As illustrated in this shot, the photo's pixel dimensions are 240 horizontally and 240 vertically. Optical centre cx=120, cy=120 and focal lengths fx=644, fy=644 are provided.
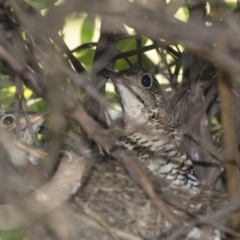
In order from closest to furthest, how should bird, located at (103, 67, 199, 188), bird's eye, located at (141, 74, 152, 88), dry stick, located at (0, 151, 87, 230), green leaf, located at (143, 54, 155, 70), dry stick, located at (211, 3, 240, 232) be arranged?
dry stick, located at (0, 151, 87, 230) → dry stick, located at (211, 3, 240, 232) → bird, located at (103, 67, 199, 188) → bird's eye, located at (141, 74, 152, 88) → green leaf, located at (143, 54, 155, 70)

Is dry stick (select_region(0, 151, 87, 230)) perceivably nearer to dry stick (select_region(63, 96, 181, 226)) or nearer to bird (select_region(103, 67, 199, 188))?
dry stick (select_region(63, 96, 181, 226))

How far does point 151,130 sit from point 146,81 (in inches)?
7.3

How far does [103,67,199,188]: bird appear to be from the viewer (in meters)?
1.86

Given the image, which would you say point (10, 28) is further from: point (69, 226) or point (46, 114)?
point (69, 226)

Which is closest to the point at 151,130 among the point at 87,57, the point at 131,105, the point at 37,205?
the point at 131,105

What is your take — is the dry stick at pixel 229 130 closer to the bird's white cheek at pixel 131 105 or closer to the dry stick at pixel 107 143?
the dry stick at pixel 107 143

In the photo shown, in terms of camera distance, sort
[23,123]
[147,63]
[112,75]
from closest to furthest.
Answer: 1. [112,75]
2. [23,123]
3. [147,63]

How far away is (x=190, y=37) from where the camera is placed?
838 millimetres

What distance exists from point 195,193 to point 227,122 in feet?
1.99

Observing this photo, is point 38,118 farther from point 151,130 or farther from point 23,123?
point 151,130

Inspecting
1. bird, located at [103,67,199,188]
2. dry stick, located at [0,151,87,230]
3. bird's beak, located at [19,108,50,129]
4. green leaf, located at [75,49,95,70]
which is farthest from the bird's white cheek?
dry stick, located at [0,151,87,230]

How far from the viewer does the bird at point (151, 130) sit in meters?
1.86

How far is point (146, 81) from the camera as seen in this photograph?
205 centimetres

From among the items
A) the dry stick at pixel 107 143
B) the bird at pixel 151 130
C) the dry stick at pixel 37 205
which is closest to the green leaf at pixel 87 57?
the bird at pixel 151 130
